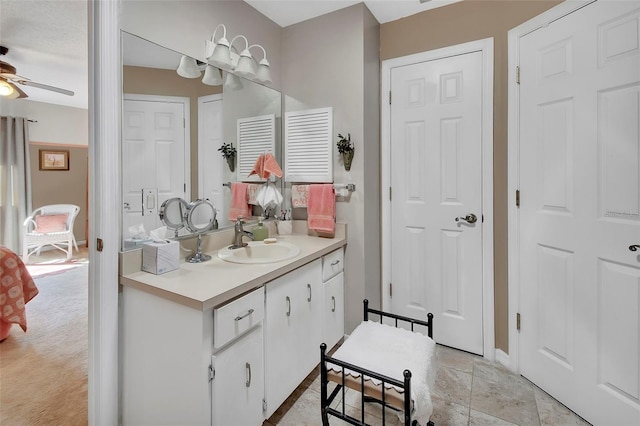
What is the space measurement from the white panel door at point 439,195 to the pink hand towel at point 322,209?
508 mm

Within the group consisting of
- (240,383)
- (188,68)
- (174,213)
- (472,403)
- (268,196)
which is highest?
(188,68)

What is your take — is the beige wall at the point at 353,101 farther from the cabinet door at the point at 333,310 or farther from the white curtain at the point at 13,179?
the white curtain at the point at 13,179

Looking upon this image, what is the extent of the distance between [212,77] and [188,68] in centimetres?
Result: 16

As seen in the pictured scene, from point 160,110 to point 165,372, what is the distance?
1257mm

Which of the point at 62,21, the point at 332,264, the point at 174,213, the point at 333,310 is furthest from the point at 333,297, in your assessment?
the point at 62,21

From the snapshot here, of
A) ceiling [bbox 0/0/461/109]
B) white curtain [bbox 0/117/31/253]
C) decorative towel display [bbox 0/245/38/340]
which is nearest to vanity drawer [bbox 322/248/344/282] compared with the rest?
ceiling [bbox 0/0/461/109]

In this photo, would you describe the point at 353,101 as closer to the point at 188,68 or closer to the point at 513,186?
the point at 188,68

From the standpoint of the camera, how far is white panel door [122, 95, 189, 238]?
4.76 ft

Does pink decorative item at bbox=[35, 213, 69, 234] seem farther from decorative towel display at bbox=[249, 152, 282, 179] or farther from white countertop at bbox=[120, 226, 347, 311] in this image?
white countertop at bbox=[120, 226, 347, 311]

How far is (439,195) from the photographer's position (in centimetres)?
222

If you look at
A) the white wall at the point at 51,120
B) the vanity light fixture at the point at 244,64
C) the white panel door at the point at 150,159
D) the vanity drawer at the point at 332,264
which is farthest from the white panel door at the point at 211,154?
the white wall at the point at 51,120

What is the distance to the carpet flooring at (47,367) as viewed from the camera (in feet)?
5.48

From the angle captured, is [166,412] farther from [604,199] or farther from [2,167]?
[2,167]

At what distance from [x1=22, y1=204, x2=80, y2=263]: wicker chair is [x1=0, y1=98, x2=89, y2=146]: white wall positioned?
1.18 meters
